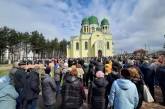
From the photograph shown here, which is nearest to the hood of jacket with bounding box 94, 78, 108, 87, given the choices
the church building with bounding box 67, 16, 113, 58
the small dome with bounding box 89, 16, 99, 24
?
the church building with bounding box 67, 16, 113, 58

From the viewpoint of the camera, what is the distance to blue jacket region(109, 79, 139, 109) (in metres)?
5.70

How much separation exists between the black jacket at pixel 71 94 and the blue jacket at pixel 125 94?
1.45 metres

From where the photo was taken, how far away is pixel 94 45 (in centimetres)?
9119

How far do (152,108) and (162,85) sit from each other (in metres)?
1.02

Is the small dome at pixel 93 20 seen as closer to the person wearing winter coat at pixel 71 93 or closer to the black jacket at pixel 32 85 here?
the black jacket at pixel 32 85

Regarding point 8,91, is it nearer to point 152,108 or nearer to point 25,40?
point 152,108

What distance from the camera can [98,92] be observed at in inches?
295

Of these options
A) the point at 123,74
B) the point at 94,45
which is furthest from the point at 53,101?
the point at 94,45

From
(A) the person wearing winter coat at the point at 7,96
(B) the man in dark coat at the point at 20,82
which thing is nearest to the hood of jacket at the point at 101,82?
(B) the man in dark coat at the point at 20,82

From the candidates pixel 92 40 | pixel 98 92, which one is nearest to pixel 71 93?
pixel 98 92

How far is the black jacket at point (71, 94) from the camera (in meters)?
6.99

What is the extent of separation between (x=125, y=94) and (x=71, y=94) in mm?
1768

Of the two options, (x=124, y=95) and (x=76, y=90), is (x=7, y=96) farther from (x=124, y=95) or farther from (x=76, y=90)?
(x=124, y=95)

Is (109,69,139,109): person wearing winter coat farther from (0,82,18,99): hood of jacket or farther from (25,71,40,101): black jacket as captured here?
(25,71,40,101): black jacket
